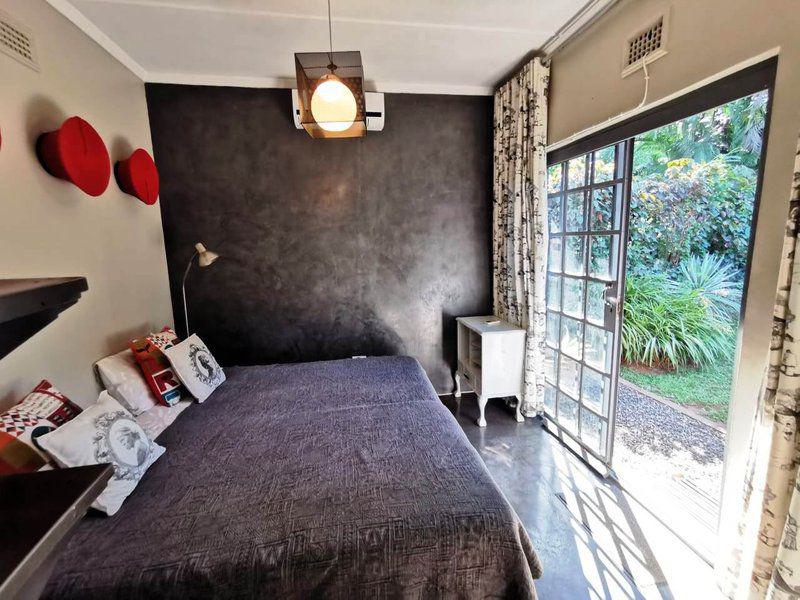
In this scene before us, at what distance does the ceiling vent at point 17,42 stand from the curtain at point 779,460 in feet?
9.85

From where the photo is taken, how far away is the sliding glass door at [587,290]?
6.71 feet

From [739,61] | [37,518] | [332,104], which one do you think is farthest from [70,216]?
[739,61]

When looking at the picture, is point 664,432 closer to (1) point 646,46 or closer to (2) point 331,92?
(1) point 646,46

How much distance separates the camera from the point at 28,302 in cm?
64

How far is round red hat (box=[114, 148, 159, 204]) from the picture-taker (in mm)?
2225

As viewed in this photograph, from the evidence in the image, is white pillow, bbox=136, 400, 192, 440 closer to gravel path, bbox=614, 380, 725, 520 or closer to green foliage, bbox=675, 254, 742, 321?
gravel path, bbox=614, 380, 725, 520

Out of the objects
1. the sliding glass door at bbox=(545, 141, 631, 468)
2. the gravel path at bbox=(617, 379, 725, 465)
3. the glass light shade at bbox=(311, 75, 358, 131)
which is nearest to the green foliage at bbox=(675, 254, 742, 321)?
the gravel path at bbox=(617, 379, 725, 465)

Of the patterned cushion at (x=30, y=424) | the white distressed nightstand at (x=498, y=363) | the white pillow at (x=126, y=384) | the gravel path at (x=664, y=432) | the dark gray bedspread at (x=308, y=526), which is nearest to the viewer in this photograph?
the dark gray bedspread at (x=308, y=526)

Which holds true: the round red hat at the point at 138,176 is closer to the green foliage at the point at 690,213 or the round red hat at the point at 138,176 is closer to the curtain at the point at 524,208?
the curtain at the point at 524,208

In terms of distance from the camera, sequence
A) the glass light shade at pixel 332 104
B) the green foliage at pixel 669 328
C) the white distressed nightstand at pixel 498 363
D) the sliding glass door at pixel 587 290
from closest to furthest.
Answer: the glass light shade at pixel 332 104
the sliding glass door at pixel 587 290
the white distressed nightstand at pixel 498 363
the green foliage at pixel 669 328

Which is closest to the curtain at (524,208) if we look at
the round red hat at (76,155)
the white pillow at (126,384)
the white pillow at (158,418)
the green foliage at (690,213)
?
the green foliage at (690,213)

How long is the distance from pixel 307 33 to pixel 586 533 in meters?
3.19

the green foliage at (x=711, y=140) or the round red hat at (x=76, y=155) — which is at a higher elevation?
the green foliage at (x=711, y=140)

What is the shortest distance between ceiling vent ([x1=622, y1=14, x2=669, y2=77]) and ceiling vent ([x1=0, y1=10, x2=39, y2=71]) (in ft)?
9.42
